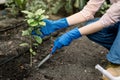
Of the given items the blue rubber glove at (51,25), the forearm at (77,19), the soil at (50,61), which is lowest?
the soil at (50,61)

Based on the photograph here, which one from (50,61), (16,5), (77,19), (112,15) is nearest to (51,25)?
(77,19)

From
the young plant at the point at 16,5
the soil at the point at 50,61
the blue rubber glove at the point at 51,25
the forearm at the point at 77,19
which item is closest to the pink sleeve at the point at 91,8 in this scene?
the forearm at the point at 77,19

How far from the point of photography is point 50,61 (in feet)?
10.5

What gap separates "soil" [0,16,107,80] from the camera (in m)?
2.93

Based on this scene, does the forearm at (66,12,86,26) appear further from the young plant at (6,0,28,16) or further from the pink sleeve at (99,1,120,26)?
the young plant at (6,0,28,16)

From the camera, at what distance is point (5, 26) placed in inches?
157

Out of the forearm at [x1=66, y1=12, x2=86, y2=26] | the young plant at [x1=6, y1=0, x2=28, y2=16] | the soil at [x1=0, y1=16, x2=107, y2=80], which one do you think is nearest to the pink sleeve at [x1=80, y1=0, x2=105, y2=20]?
the forearm at [x1=66, y1=12, x2=86, y2=26]

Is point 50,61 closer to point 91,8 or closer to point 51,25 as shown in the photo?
point 51,25

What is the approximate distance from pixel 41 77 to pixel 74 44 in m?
0.89

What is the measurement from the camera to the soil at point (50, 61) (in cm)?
293

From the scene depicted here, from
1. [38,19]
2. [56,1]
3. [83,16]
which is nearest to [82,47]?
[83,16]

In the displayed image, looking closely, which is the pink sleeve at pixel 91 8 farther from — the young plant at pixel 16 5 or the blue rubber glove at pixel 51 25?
the young plant at pixel 16 5

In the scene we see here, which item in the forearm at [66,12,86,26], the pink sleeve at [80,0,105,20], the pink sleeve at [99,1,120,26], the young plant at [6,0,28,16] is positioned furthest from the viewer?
the young plant at [6,0,28,16]

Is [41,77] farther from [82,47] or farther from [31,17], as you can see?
[82,47]
